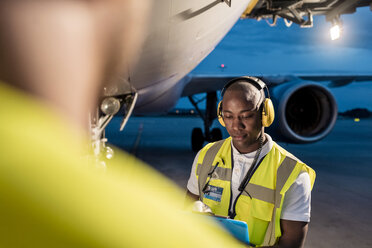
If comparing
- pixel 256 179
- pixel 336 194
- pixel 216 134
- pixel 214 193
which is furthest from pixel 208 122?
pixel 256 179

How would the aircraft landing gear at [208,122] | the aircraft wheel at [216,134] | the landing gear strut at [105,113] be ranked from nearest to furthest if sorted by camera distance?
the landing gear strut at [105,113] → the aircraft landing gear at [208,122] → the aircraft wheel at [216,134]

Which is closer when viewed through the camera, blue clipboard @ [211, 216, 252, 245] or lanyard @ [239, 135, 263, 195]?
blue clipboard @ [211, 216, 252, 245]

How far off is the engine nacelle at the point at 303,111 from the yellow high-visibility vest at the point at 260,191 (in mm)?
3940

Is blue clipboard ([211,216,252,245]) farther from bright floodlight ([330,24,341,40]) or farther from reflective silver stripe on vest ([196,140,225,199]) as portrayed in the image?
bright floodlight ([330,24,341,40])

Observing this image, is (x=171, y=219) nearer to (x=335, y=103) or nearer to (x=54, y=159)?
(x=54, y=159)

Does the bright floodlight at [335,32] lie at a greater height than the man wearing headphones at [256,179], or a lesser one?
greater

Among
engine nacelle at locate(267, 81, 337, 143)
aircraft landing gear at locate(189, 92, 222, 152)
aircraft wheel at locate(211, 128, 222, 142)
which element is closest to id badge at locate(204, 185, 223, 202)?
engine nacelle at locate(267, 81, 337, 143)

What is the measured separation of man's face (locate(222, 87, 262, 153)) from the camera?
1438 mm

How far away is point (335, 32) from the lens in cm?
484

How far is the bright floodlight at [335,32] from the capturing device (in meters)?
4.71

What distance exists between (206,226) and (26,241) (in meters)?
0.56

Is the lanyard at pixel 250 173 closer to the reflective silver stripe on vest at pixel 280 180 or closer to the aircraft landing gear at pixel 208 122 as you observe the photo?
the reflective silver stripe on vest at pixel 280 180

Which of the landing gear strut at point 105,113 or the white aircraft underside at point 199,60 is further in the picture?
the landing gear strut at point 105,113

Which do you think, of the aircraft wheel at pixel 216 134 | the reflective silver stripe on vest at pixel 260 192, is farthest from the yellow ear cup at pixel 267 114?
the aircraft wheel at pixel 216 134
